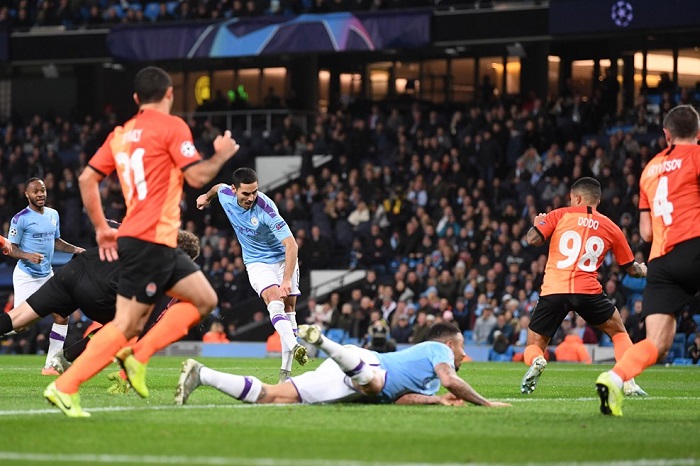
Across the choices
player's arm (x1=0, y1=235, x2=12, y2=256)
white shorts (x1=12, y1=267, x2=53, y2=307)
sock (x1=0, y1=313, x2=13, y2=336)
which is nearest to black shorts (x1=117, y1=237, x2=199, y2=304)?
sock (x1=0, y1=313, x2=13, y2=336)

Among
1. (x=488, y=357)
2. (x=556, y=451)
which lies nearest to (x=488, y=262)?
(x=488, y=357)

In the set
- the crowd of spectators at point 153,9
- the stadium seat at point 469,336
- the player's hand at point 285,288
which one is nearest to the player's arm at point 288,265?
the player's hand at point 285,288

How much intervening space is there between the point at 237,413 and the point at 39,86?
41.5 m

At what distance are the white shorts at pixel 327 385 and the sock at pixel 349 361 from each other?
1.01ft

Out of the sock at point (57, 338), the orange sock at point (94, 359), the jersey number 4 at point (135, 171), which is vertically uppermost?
the jersey number 4 at point (135, 171)

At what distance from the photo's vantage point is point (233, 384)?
10.4 meters

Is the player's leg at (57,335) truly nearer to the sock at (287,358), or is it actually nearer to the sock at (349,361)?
the sock at (287,358)

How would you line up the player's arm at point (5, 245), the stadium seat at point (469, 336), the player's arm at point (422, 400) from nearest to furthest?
1. the player's arm at point (422, 400)
2. the player's arm at point (5, 245)
3. the stadium seat at point (469, 336)

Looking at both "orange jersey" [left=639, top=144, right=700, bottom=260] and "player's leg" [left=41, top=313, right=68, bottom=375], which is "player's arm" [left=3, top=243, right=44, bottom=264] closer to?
"player's leg" [left=41, top=313, right=68, bottom=375]

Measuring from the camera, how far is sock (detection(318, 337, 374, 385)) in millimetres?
9836

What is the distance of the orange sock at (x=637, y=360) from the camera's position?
1033cm

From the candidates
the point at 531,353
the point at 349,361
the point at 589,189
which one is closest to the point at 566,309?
the point at 531,353

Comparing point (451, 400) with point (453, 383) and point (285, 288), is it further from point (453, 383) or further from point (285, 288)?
point (285, 288)

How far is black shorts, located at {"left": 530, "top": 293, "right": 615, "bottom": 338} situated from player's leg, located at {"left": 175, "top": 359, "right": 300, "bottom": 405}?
4.16 meters
